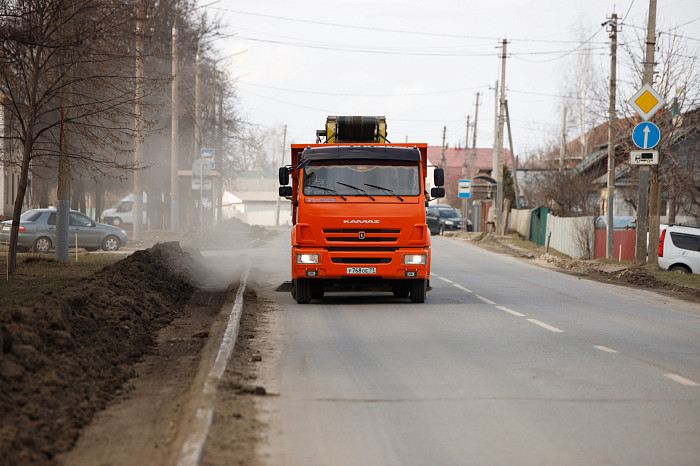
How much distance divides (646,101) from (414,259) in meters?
10.7

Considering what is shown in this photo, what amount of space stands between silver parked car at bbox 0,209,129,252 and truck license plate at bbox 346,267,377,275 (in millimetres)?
16084

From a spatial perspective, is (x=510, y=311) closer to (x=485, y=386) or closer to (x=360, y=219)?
(x=360, y=219)

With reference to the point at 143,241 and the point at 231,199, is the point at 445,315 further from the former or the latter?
the point at 231,199

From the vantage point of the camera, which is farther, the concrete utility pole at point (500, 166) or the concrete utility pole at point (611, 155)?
the concrete utility pole at point (500, 166)

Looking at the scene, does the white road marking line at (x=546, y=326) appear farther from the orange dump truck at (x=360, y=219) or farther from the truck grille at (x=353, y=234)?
the truck grille at (x=353, y=234)

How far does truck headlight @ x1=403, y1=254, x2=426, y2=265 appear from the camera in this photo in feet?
47.4

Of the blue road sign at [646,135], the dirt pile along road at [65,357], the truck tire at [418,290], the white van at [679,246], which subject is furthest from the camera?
the white van at [679,246]

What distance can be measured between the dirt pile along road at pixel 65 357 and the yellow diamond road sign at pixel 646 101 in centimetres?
1380

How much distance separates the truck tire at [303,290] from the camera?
49.3ft

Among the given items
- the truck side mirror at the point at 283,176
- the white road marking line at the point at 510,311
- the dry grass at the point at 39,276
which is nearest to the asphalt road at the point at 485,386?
the white road marking line at the point at 510,311

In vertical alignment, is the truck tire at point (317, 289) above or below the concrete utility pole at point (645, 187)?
below

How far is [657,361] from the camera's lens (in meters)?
9.21

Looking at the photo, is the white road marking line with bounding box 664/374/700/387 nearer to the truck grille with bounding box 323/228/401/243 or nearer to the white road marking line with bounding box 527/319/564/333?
the white road marking line with bounding box 527/319/564/333

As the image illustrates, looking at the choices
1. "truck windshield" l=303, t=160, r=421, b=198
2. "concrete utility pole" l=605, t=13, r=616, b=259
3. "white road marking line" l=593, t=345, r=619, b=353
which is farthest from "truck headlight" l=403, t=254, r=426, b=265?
"concrete utility pole" l=605, t=13, r=616, b=259
